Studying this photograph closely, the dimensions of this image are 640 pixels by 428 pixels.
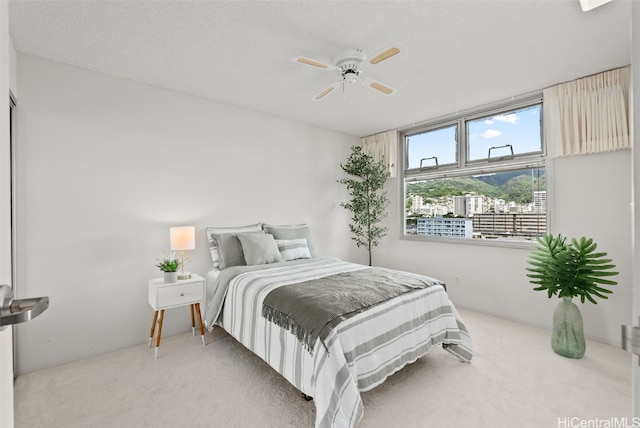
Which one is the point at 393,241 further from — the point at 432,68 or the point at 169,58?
the point at 169,58

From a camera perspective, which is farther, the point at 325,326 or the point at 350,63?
the point at 350,63

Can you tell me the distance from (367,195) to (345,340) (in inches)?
122

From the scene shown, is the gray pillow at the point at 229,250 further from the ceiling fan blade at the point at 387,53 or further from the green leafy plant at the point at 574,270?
the green leafy plant at the point at 574,270

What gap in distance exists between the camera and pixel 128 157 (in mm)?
2979

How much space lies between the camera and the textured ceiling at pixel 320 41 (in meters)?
2.00

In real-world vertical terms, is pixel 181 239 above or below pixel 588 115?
below

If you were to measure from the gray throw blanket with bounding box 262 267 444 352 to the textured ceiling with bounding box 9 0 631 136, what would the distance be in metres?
1.82

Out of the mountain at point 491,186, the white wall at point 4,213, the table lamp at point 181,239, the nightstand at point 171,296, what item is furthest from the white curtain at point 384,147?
the white wall at point 4,213

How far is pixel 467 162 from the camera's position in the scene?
13.3 ft

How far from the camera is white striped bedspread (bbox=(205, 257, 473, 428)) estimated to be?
5.65 feet

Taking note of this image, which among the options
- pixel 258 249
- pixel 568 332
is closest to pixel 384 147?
pixel 258 249

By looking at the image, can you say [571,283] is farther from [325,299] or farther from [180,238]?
[180,238]

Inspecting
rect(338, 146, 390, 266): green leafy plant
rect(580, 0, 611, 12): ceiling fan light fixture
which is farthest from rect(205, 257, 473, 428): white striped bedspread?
rect(580, 0, 611, 12): ceiling fan light fixture

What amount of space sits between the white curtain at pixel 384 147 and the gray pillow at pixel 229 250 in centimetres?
272
